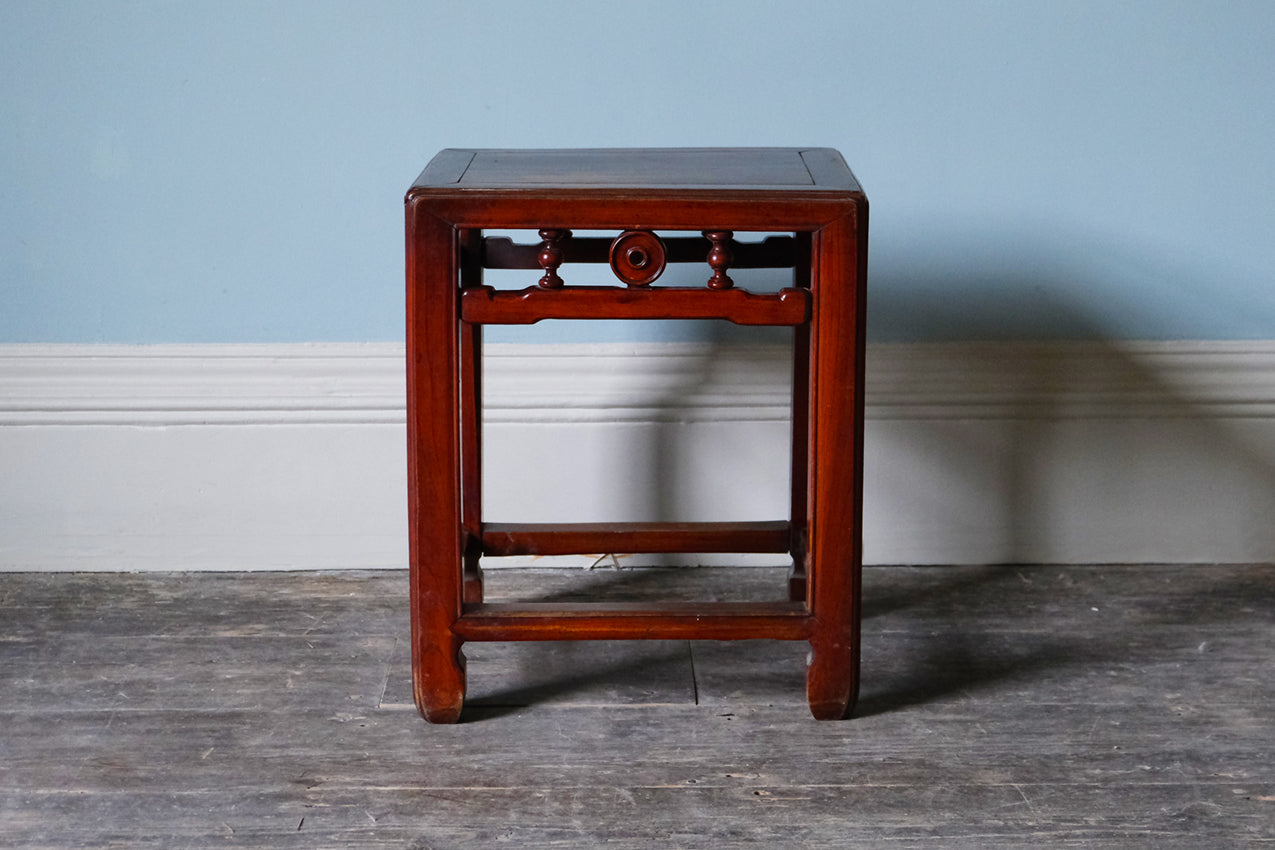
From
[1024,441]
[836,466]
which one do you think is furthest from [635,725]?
[1024,441]

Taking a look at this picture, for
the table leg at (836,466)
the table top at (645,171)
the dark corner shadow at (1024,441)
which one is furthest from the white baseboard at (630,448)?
the table leg at (836,466)

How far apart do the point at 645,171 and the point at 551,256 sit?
14cm

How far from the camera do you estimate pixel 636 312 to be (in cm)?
111

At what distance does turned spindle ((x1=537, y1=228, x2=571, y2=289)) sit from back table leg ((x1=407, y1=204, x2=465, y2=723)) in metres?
0.07

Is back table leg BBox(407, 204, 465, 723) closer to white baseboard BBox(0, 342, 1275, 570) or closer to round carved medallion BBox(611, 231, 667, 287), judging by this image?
round carved medallion BBox(611, 231, 667, 287)

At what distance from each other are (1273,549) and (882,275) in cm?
60

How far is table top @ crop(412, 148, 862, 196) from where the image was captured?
3.58ft

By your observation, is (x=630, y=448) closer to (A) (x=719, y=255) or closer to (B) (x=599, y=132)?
(B) (x=599, y=132)

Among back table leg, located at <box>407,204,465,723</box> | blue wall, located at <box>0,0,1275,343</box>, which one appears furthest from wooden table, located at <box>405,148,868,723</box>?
blue wall, located at <box>0,0,1275,343</box>

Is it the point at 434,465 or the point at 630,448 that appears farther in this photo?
the point at 630,448

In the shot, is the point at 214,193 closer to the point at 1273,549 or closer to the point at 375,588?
the point at 375,588

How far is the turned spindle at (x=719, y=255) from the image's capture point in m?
1.10

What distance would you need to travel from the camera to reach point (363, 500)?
1591 millimetres

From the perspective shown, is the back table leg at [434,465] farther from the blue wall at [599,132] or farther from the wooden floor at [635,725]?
the blue wall at [599,132]
